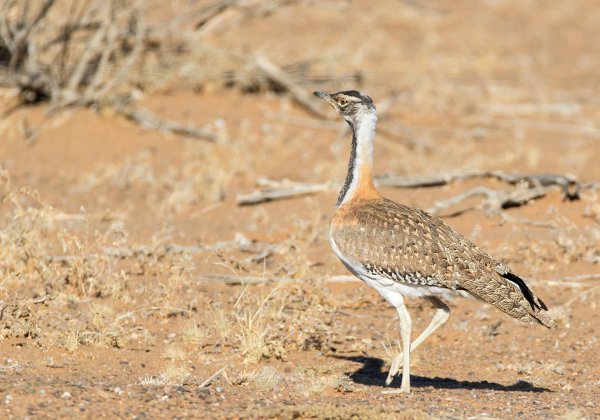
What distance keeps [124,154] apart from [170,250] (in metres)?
4.72

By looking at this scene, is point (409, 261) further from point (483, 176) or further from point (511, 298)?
point (483, 176)

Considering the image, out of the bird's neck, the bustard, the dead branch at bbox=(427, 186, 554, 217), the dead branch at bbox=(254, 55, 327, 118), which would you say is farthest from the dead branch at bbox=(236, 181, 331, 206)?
the bustard

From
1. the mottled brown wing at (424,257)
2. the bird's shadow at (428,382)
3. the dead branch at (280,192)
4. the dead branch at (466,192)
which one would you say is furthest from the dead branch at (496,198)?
the mottled brown wing at (424,257)

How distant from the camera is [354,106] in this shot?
7379 mm

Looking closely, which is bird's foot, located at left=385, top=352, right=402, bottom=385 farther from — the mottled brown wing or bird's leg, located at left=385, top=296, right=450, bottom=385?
the mottled brown wing

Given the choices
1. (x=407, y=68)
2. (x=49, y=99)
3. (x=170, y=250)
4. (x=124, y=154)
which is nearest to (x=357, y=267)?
(x=170, y=250)

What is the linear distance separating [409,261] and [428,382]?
1.14 metres

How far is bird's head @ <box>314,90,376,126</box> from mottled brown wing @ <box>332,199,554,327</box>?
2.34 feet

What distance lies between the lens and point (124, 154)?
1387 centimetres

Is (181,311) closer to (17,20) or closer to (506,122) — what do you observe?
(17,20)

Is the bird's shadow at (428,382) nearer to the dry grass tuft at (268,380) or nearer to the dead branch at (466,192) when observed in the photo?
the dry grass tuft at (268,380)

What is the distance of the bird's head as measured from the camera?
24.1ft

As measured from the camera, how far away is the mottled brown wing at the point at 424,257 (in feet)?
21.8

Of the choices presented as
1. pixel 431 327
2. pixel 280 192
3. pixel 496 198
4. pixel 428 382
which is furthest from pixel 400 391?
pixel 280 192
